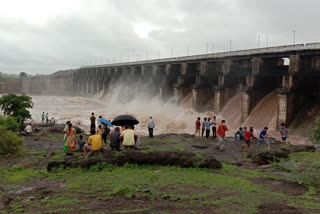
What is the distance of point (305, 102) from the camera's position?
2486cm

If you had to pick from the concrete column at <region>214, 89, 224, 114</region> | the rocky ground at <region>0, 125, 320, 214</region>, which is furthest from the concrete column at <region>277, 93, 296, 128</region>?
the rocky ground at <region>0, 125, 320, 214</region>

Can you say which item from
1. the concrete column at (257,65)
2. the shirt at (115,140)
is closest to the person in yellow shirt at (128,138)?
the shirt at (115,140)

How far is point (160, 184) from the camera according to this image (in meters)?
7.47

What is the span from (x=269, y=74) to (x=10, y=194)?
83.3 ft

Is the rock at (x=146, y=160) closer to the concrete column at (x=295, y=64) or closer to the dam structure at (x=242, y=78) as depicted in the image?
the dam structure at (x=242, y=78)

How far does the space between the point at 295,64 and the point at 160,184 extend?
67.8ft

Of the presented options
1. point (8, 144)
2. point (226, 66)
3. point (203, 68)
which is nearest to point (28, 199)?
point (8, 144)

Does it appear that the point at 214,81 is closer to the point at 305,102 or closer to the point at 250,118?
the point at 250,118

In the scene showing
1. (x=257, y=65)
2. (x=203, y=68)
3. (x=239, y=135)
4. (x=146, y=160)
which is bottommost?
(x=146, y=160)

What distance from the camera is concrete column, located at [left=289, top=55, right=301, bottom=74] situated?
77.1 ft

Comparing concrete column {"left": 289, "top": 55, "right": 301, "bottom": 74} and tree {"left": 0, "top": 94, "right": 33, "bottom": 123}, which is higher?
concrete column {"left": 289, "top": 55, "right": 301, "bottom": 74}

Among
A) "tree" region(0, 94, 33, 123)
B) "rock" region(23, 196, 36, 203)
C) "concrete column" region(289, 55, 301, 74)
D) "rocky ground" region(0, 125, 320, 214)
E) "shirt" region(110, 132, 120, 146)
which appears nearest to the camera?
"rocky ground" region(0, 125, 320, 214)

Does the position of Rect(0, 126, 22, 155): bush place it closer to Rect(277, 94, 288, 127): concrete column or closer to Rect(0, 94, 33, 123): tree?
Rect(0, 94, 33, 123): tree

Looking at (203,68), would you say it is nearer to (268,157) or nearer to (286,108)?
(286,108)
